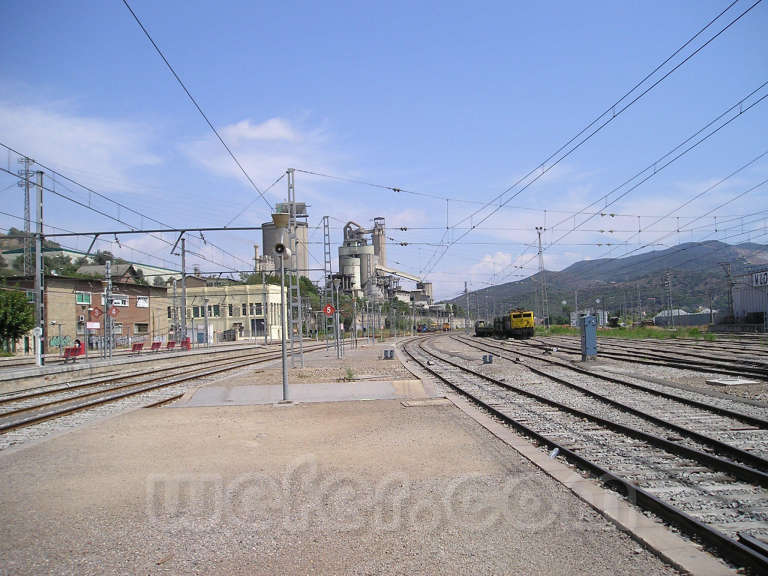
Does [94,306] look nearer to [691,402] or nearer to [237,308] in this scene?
[237,308]

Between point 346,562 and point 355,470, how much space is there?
300cm

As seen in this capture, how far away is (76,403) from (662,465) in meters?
14.7

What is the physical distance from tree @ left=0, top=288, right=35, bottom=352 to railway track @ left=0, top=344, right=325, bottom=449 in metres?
26.8

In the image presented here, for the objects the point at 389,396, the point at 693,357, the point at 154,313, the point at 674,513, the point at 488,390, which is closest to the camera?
the point at 674,513

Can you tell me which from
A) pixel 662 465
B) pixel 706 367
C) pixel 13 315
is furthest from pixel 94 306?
pixel 662 465

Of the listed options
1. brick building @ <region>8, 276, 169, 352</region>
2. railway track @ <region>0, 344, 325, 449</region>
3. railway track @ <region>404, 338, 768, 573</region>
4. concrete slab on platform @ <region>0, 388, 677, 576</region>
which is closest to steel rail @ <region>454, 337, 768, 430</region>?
railway track @ <region>404, 338, 768, 573</region>

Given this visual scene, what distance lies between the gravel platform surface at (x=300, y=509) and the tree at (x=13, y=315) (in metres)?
41.5

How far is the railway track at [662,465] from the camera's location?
5.52 metres

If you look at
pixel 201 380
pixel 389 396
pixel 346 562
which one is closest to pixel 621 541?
pixel 346 562

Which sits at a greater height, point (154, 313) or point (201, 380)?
point (154, 313)

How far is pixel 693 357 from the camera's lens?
85.5 feet

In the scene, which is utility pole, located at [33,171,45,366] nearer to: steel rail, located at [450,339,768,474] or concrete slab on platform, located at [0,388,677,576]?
concrete slab on platform, located at [0,388,677,576]

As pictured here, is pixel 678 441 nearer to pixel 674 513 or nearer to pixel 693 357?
pixel 674 513

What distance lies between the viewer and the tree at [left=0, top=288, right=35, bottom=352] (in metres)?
46.2
